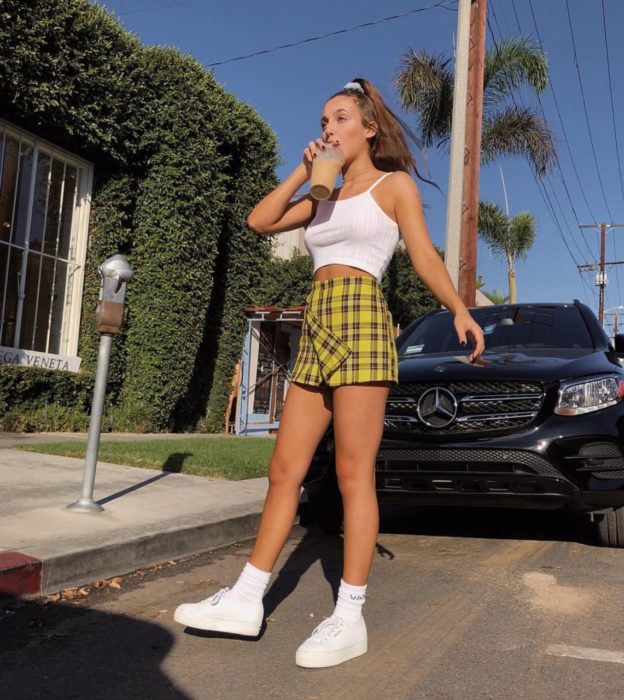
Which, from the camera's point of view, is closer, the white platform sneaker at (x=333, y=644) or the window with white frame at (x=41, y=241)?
the white platform sneaker at (x=333, y=644)

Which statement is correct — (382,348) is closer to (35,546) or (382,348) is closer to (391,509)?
(35,546)

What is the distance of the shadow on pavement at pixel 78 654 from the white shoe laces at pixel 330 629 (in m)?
0.50

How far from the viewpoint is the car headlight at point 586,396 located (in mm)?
4301

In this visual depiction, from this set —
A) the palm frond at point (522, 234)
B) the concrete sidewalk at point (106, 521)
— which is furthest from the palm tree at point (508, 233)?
the concrete sidewalk at point (106, 521)

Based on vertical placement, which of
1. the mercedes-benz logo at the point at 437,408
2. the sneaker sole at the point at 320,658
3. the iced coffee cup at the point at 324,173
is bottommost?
the sneaker sole at the point at 320,658

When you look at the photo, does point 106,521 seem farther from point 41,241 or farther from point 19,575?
point 41,241

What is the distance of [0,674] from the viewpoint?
247 centimetres

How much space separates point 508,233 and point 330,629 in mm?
25729

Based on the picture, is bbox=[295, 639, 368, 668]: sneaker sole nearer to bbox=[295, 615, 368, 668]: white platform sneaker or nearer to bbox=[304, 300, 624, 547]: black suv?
bbox=[295, 615, 368, 668]: white platform sneaker

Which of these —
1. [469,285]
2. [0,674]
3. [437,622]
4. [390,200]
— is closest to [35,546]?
[0,674]

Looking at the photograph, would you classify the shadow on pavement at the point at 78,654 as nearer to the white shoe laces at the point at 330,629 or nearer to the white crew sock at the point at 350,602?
the white shoe laces at the point at 330,629

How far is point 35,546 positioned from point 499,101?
16.3m

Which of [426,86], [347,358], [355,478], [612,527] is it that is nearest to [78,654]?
[355,478]

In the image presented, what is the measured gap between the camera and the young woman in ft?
8.82
